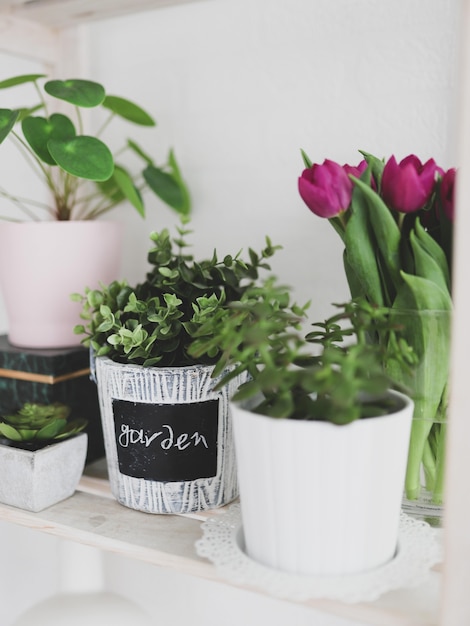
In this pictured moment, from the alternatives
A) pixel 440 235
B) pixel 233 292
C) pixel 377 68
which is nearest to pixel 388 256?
pixel 440 235

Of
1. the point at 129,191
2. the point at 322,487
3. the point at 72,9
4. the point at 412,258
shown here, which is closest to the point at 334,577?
the point at 322,487

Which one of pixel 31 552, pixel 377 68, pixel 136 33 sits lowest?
pixel 31 552

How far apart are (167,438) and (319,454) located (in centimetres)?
21

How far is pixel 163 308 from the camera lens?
694 millimetres

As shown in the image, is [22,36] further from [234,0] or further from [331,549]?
[331,549]

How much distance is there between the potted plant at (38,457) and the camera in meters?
0.71

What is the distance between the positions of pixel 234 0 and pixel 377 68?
0.22 meters

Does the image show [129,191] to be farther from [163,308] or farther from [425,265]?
[425,265]

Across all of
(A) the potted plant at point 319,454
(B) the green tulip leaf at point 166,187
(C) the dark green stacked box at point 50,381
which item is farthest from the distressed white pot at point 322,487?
(B) the green tulip leaf at point 166,187

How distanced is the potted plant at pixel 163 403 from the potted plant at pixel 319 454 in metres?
0.12

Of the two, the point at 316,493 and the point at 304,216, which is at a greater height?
the point at 304,216

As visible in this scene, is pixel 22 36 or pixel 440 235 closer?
pixel 440 235

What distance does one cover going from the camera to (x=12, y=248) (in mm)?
847

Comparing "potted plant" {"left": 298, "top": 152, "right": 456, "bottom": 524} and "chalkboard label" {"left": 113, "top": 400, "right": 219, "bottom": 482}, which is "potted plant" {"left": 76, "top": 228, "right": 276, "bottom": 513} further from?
"potted plant" {"left": 298, "top": 152, "right": 456, "bottom": 524}
